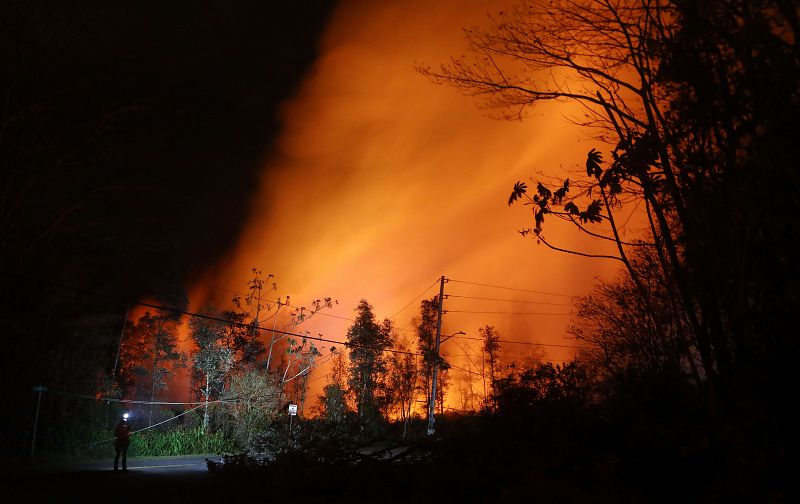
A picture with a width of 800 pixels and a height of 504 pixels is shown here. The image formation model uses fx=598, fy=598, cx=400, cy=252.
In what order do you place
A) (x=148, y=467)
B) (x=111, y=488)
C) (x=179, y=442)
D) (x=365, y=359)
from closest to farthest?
(x=111, y=488)
(x=148, y=467)
(x=179, y=442)
(x=365, y=359)

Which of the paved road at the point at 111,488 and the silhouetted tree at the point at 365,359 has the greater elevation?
the silhouetted tree at the point at 365,359

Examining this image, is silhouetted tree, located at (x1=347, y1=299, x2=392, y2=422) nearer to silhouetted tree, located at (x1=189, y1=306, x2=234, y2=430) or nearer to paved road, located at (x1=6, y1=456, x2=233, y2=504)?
silhouetted tree, located at (x1=189, y1=306, x2=234, y2=430)

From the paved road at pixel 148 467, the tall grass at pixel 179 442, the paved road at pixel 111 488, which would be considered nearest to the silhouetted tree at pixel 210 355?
the tall grass at pixel 179 442

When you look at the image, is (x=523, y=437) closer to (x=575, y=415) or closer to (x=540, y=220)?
(x=575, y=415)

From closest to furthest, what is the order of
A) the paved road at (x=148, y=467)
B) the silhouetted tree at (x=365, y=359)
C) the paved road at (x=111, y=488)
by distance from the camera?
the paved road at (x=111, y=488)
the paved road at (x=148, y=467)
the silhouetted tree at (x=365, y=359)

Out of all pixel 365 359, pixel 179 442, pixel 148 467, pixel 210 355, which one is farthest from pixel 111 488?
pixel 365 359

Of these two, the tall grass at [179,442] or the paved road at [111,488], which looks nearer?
the paved road at [111,488]

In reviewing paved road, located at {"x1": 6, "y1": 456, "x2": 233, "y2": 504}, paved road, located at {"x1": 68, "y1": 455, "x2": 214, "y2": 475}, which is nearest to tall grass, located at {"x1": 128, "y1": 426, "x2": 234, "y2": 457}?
paved road, located at {"x1": 68, "y1": 455, "x2": 214, "y2": 475}

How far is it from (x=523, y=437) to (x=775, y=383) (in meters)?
3.07

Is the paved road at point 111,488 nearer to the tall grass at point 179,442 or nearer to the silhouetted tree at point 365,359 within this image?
the tall grass at point 179,442

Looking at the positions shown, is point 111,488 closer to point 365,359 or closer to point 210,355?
point 210,355

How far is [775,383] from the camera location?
21.6 feet

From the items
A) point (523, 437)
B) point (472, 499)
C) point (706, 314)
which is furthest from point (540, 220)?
point (472, 499)

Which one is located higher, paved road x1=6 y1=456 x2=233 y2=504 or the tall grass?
the tall grass
